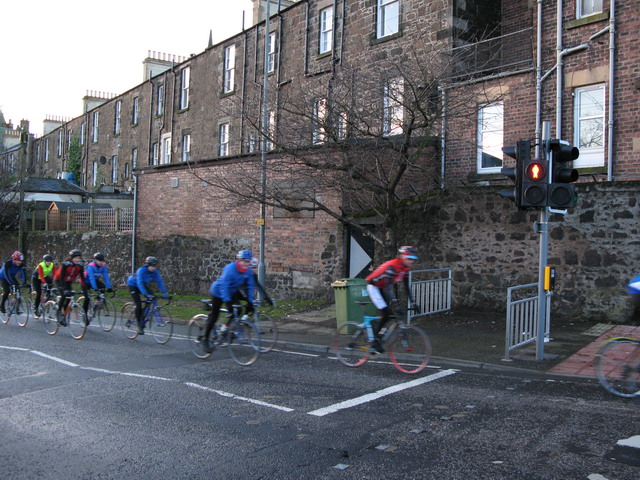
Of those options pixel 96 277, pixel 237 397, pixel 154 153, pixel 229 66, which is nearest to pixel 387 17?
pixel 229 66

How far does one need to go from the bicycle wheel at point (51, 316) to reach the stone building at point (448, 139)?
193 inches

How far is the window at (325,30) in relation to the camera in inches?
824

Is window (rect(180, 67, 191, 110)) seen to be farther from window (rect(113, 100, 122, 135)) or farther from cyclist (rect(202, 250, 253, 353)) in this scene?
cyclist (rect(202, 250, 253, 353))

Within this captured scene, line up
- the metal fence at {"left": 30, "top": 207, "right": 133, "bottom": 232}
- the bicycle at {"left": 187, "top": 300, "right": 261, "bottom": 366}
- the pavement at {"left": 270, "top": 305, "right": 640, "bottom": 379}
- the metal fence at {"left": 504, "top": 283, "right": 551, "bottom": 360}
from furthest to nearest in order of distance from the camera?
the metal fence at {"left": 30, "top": 207, "right": 133, "bottom": 232}, the bicycle at {"left": 187, "top": 300, "right": 261, "bottom": 366}, the metal fence at {"left": 504, "top": 283, "right": 551, "bottom": 360}, the pavement at {"left": 270, "top": 305, "right": 640, "bottom": 379}

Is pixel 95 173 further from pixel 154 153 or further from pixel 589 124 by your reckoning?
pixel 589 124

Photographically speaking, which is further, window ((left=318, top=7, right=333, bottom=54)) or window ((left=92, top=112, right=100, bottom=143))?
window ((left=92, top=112, right=100, bottom=143))

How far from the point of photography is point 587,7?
1422 cm

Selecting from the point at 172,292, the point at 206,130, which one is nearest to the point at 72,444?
the point at 172,292

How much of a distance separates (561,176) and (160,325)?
764 cm

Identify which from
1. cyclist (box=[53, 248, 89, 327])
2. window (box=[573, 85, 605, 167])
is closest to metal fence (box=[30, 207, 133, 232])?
cyclist (box=[53, 248, 89, 327])

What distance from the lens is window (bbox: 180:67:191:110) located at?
30219 millimetres

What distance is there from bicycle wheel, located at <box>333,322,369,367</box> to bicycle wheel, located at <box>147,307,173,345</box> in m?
3.65

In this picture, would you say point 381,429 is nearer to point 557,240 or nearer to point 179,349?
point 179,349

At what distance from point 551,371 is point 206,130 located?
75.6 ft
